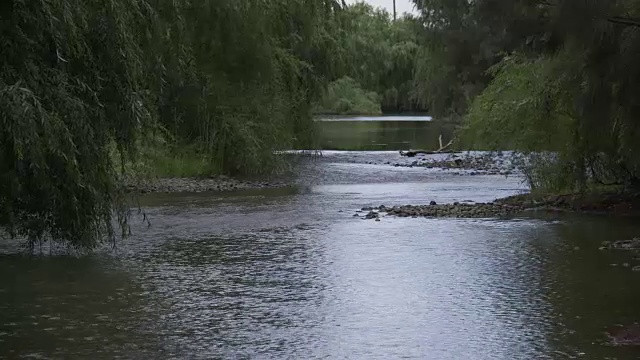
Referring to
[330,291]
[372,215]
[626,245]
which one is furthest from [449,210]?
[330,291]

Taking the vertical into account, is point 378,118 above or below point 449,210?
above

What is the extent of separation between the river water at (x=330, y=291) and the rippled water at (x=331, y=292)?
0.03m

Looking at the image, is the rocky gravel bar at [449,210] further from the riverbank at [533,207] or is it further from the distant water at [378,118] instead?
the distant water at [378,118]

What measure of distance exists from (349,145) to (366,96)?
111 ft

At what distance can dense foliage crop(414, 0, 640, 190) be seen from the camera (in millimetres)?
11805

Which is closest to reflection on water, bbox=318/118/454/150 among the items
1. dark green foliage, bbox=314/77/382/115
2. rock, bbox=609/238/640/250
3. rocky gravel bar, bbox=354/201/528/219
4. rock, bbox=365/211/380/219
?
dark green foliage, bbox=314/77/382/115

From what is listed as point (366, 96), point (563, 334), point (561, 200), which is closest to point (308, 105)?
point (561, 200)

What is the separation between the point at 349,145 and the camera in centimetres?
4556

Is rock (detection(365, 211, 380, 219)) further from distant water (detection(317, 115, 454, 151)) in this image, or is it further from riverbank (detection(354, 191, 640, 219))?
distant water (detection(317, 115, 454, 151))

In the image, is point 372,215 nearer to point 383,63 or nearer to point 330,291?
point 330,291

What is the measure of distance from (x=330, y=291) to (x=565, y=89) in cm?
699

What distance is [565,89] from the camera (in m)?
16.3

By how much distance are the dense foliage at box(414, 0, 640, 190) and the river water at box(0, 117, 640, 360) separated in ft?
5.14

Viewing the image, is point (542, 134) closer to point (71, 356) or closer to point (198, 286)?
point (198, 286)
